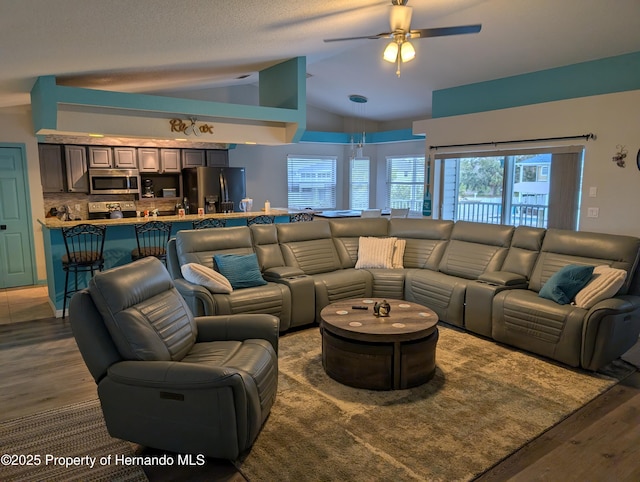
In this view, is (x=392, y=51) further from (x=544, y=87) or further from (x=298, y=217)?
(x=298, y=217)

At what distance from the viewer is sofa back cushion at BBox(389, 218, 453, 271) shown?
5332 mm

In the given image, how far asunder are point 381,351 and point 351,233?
2.56m

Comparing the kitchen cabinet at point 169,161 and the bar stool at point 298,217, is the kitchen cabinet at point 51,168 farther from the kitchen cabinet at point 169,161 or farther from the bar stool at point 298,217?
the bar stool at point 298,217

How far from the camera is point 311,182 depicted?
9891 mm

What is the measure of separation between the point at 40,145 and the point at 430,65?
5.87 meters

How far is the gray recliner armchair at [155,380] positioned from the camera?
228 cm

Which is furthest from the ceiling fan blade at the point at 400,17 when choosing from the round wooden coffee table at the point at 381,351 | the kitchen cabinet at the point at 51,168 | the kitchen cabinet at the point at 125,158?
the kitchen cabinet at the point at 51,168

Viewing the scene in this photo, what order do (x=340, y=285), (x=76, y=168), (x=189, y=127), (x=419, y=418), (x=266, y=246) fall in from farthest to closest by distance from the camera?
(x=76, y=168), (x=189, y=127), (x=266, y=246), (x=340, y=285), (x=419, y=418)

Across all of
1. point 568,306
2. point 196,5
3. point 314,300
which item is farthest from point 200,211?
point 568,306

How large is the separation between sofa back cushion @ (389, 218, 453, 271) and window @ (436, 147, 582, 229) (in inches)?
55.5

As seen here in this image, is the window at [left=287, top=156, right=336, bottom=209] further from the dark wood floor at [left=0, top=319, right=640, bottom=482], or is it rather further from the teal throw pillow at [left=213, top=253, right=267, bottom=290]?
the dark wood floor at [left=0, top=319, right=640, bottom=482]

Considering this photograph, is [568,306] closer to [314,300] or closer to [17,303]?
[314,300]

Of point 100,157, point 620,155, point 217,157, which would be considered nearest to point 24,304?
point 100,157

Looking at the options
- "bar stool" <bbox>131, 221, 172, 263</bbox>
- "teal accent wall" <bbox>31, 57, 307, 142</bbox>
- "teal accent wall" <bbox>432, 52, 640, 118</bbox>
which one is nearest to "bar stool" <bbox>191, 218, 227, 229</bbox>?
"bar stool" <bbox>131, 221, 172, 263</bbox>
